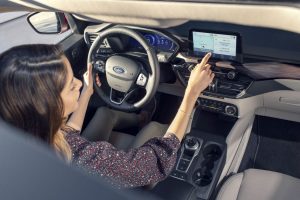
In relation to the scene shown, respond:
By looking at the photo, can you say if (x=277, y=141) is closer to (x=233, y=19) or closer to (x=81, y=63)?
(x=81, y=63)

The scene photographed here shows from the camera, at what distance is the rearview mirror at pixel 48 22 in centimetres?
240

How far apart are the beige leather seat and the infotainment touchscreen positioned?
1.58 feet

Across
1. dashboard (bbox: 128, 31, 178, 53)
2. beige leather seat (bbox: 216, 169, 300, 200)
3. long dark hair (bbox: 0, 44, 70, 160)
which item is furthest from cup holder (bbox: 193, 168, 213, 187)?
long dark hair (bbox: 0, 44, 70, 160)

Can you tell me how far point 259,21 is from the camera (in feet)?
4.18

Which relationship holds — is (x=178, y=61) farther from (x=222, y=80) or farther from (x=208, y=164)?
(x=208, y=164)

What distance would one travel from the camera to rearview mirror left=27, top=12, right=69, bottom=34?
240 cm

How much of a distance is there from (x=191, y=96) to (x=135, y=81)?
13.9 inches

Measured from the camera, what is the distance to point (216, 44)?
175cm

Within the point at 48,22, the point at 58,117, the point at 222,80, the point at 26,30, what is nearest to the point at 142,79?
the point at 222,80

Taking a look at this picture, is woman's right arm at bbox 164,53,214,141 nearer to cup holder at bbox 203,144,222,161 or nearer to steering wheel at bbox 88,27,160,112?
steering wheel at bbox 88,27,160,112

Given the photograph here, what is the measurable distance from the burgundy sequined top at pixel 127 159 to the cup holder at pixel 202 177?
0.40 meters

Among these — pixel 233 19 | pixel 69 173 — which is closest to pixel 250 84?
pixel 233 19

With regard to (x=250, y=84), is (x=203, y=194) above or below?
below

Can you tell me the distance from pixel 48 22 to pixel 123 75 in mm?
955
